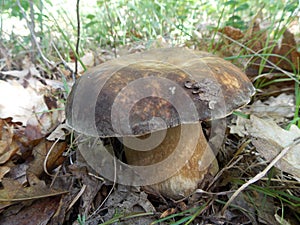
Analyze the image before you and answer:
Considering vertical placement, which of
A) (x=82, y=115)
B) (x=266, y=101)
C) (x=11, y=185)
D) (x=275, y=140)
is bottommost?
(x=266, y=101)

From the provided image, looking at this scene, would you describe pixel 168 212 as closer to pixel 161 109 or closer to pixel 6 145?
pixel 161 109

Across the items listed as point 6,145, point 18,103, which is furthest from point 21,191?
point 18,103

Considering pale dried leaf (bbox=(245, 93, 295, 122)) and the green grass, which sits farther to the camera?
the green grass

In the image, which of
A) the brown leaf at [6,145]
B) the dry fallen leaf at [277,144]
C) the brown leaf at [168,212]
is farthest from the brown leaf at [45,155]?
the dry fallen leaf at [277,144]

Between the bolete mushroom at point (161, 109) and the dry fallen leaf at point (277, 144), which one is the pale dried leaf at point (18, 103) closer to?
the bolete mushroom at point (161, 109)

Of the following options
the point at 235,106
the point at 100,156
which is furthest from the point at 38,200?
the point at 235,106

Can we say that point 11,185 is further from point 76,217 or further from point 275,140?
point 275,140

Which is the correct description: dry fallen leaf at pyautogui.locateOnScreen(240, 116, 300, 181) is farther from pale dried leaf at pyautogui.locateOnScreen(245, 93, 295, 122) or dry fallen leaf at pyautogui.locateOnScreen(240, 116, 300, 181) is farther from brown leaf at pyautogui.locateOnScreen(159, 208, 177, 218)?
pale dried leaf at pyautogui.locateOnScreen(245, 93, 295, 122)

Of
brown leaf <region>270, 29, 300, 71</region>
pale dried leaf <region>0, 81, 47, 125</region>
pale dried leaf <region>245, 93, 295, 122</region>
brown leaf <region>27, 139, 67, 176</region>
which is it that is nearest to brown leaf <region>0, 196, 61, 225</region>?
brown leaf <region>27, 139, 67, 176</region>

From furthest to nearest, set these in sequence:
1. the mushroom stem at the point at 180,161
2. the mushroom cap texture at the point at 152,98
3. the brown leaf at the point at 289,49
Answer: the brown leaf at the point at 289,49, the mushroom stem at the point at 180,161, the mushroom cap texture at the point at 152,98
